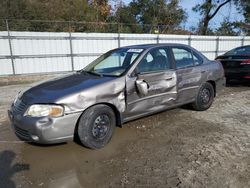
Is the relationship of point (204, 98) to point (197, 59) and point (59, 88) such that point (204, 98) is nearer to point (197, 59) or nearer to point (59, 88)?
point (197, 59)

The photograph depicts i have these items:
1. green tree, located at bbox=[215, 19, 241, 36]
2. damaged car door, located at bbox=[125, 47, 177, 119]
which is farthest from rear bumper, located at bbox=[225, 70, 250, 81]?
green tree, located at bbox=[215, 19, 241, 36]

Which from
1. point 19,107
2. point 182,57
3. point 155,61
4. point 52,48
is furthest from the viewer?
point 52,48

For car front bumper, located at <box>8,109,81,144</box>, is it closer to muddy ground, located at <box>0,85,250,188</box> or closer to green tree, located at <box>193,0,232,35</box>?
muddy ground, located at <box>0,85,250,188</box>

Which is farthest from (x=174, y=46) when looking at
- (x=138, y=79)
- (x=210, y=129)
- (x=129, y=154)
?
(x=129, y=154)

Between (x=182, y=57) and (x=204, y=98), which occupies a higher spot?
(x=182, y=57)

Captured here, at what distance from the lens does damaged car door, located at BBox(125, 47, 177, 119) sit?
4352 millimetres

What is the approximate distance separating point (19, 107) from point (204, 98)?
13.2ft

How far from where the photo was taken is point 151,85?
456 cm

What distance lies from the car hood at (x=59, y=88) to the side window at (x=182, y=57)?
5.43 ft

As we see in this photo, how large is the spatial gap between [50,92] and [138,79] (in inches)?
59.2

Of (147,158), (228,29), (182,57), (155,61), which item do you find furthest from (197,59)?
(228,29)

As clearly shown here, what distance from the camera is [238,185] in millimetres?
2986

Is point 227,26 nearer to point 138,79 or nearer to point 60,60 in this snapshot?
point 60,60

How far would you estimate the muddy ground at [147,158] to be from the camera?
3.15m
